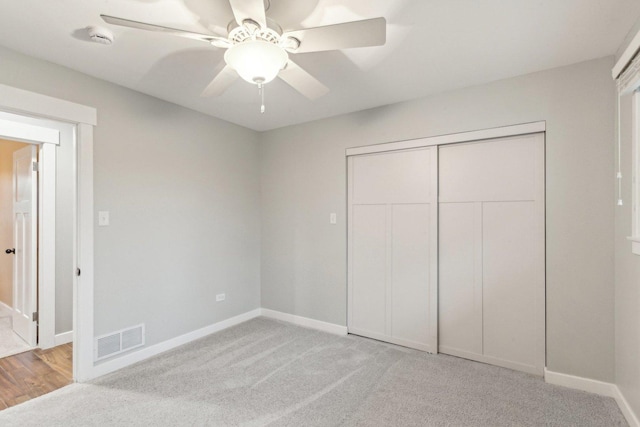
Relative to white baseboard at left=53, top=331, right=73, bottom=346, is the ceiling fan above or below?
above

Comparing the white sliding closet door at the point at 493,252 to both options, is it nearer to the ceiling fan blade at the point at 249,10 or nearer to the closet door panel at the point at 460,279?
the closet door panel at the point at 460,279

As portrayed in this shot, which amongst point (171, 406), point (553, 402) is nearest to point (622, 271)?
point (553, 402)

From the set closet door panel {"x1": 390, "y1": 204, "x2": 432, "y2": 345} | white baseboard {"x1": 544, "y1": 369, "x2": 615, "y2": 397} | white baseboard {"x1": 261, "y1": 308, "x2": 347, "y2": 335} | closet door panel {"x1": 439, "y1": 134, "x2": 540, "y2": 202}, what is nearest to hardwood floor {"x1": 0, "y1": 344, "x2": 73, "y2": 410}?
white baseboard {"x1": 261, "y1": 308, "x2": 347, "y2": 335}

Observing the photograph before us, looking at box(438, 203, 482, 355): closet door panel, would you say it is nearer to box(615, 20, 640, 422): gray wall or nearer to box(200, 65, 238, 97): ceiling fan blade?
box(615, 20, 640, 422): gray wall

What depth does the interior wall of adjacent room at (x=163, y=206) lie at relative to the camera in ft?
8.20

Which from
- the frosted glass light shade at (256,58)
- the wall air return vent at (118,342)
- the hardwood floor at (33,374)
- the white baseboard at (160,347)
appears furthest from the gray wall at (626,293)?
the hardwood floor at (33,374)

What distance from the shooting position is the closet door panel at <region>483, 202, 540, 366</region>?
2.49 meters

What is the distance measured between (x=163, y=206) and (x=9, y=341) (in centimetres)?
217

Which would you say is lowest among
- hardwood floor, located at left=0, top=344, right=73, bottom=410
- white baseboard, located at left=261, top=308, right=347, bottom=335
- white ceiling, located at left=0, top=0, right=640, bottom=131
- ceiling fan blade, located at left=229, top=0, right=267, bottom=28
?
hardwood floor, located at left=0, top=344, right=73, bottom=410

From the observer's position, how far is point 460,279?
2781mm

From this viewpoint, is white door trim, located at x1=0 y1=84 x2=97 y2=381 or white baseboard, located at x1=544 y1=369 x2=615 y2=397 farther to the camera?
white door trim, located at x1=0 y1=84 x2=97 y2=381

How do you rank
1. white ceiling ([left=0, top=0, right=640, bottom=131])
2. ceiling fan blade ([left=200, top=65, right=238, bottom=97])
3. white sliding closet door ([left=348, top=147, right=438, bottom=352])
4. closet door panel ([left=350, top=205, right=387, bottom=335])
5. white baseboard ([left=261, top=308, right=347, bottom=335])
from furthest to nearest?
1. white baseboard ([left=261, top=308, right=347, bottom=335])
2. closet door panel ([left=350, top=205, right=387, bottom=335])
3. white sliding closet door ([left=348, top=147, right=438, bottom=352])
4. ceiling fan blade ([left=200, top=65, right=238, bottom=97])
5. white ceiling ([left=0, top=0, right=640, bottom=131])

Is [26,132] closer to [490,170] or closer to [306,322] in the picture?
[306,322]

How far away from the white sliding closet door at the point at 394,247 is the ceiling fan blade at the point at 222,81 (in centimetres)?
172
